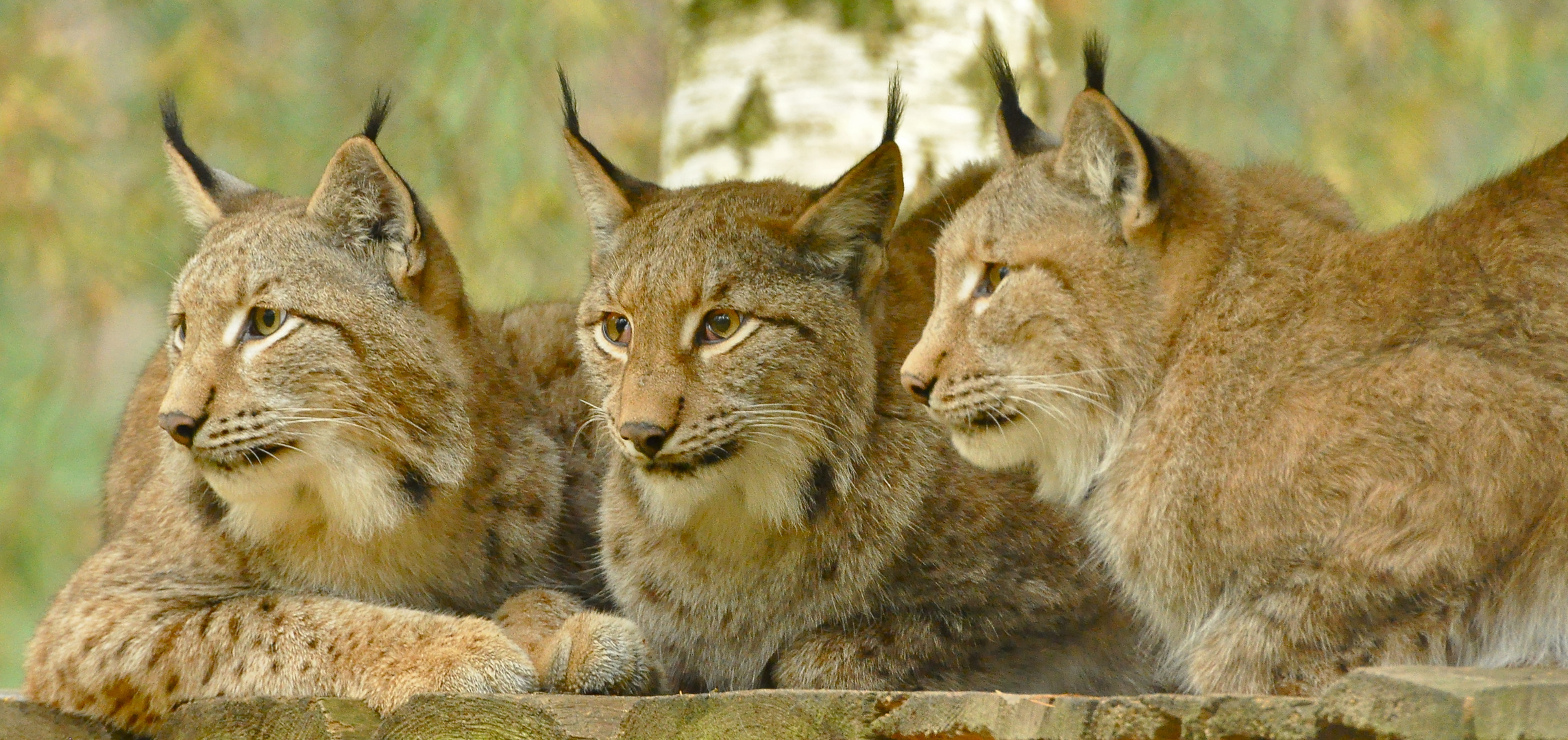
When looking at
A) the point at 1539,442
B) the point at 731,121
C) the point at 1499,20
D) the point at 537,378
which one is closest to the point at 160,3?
the point at 731,121

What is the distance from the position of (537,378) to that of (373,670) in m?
1.46

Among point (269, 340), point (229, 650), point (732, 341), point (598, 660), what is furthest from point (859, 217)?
point (229, 650)

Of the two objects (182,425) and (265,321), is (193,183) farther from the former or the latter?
(182,425)

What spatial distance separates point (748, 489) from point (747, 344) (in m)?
0.38

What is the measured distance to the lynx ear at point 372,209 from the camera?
439 centimetres

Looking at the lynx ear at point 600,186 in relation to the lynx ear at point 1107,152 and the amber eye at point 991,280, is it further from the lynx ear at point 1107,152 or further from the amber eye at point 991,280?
the lynx ear at point 1107,152

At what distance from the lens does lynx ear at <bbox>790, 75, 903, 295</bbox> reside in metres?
4.07

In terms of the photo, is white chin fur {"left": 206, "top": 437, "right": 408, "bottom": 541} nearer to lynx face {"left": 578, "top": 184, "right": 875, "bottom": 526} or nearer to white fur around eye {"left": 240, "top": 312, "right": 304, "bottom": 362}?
white fur around eye {"left": 240, "top": 312, "right": 304, "bottom": 362}

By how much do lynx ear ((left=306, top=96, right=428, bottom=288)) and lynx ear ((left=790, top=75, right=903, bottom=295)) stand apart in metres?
1.13

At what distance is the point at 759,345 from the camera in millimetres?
4027

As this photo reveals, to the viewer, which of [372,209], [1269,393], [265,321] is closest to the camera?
[1269,393]

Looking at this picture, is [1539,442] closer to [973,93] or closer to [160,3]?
[973,93]

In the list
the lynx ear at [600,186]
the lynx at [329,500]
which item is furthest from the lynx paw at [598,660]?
the lynx ear at [600,186]

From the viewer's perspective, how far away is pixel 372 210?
445 cm
